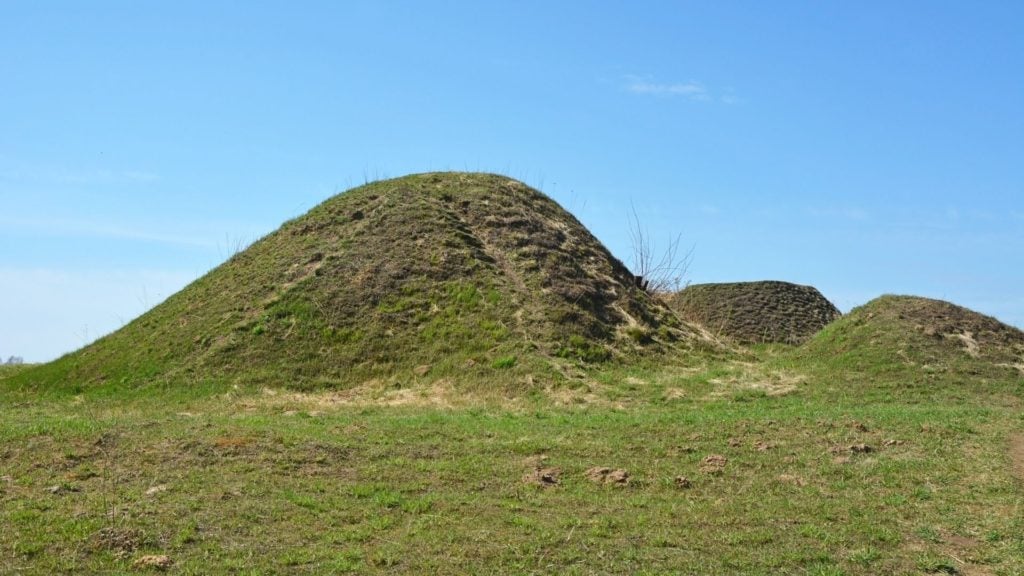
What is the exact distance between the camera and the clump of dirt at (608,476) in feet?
38.3

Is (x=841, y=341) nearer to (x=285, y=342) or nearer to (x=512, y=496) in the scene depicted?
(x=285, y=342)

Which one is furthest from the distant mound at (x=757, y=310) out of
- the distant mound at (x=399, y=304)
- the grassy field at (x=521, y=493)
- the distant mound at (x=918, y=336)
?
the grassy field at (x=521, y=493)

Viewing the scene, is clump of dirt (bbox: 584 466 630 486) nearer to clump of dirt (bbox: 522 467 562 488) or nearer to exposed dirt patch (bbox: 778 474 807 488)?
clump of dirt (bbox: 522 467 562 488)

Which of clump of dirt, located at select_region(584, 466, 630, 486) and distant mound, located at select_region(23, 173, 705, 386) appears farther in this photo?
distant mound, located at select_region(23, 173, 705, 386)

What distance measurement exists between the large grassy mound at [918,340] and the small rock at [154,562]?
19693mm

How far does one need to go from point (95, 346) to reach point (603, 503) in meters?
23.9

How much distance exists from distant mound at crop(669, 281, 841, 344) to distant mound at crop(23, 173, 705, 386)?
21.7 ft

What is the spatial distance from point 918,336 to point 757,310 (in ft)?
42.6

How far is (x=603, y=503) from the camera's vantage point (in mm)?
10734

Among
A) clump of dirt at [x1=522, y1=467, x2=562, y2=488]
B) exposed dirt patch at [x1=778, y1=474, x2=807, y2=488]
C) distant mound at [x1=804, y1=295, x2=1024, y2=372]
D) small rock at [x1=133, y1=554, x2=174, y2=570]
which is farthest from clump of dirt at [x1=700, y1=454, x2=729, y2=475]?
distant mound at [x1=804, y1=295, x2=1024, y2=372]

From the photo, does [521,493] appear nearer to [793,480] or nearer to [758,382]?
[793,480]

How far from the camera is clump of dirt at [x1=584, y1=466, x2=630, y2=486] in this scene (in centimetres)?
1168

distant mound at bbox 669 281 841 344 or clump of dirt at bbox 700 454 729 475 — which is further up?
distant mound at bbox 669 281 841 344

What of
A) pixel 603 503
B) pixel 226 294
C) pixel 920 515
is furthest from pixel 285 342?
pixel 920 515
